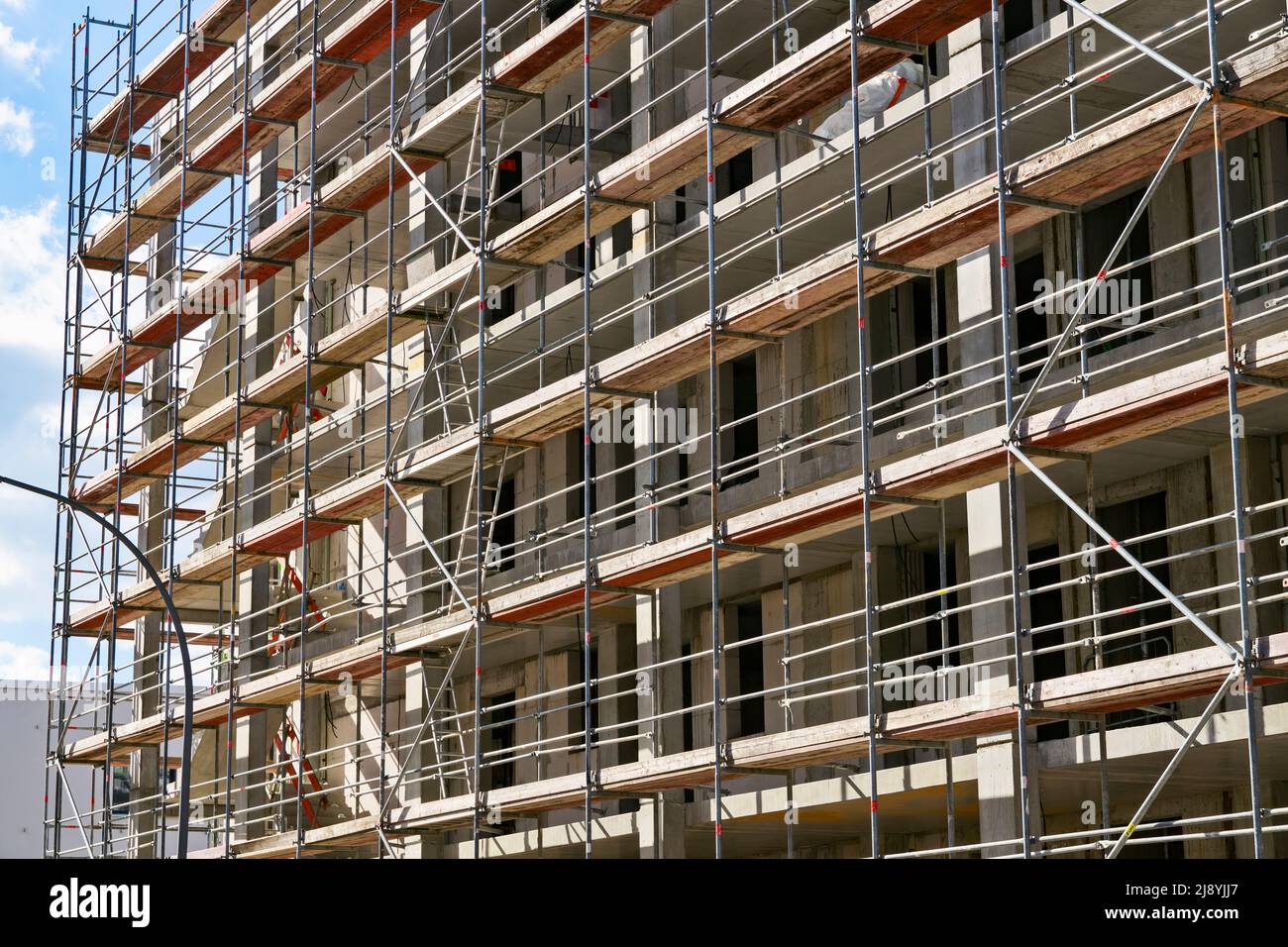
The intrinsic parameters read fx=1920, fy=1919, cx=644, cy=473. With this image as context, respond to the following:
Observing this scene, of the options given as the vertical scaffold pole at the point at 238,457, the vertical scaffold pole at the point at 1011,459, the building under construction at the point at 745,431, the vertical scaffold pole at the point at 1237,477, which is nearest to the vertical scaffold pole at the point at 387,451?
the building under construction at the point at 745,431

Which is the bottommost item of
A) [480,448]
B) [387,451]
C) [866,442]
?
[866,442]

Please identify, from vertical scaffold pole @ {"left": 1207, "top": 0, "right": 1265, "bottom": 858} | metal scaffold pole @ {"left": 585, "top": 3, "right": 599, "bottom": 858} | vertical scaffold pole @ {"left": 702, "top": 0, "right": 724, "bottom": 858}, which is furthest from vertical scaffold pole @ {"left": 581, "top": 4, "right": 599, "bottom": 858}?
vertical scaffold pole @ {"left": 1207, "top": 0, "right": 1265, "bottom": 858}

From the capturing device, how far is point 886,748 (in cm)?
1614

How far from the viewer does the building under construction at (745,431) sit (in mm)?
15078

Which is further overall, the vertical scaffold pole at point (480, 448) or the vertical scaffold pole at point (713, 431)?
the vertical scaffold pole at point (480, 448)

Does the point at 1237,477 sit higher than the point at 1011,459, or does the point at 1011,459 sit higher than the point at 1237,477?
the point at 1011,459

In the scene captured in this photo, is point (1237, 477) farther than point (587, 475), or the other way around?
point (587, 475)

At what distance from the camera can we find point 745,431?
23.3m

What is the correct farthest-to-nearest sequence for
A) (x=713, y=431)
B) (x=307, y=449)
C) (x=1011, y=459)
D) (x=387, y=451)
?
(x=307, y=449)
(x=387, y=451)
(x=713, y=431)
(x=1011, y=459)

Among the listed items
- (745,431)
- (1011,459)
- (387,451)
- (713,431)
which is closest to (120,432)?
(387,451)

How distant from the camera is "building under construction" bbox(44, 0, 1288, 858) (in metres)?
15.1

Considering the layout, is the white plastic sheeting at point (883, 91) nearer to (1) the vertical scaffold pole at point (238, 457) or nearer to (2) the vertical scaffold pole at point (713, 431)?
(2) the vertical scaffold pole at point (713, 431)

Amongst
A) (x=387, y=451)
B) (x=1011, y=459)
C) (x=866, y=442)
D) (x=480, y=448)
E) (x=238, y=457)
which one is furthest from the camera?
(x=238, y=457)

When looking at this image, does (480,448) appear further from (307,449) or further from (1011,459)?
(1011,459)
